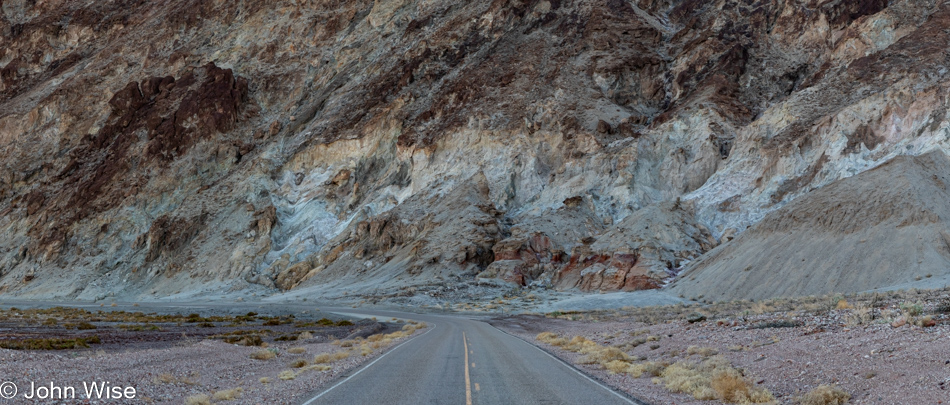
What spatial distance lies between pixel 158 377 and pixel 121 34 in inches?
5025

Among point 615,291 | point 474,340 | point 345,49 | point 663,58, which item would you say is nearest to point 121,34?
point 345,49

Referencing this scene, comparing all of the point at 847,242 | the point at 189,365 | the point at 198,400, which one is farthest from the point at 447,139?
the point at 198,400

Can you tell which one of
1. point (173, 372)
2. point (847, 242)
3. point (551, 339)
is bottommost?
point (847, 242)

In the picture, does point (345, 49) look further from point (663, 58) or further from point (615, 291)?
point (615, 291)

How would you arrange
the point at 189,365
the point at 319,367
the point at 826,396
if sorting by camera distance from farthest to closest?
the point at 319,367 < the point at 189,365 < the point at 826,396

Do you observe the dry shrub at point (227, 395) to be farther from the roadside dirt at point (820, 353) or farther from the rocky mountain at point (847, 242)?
the rocky mountain at point (847, 242)

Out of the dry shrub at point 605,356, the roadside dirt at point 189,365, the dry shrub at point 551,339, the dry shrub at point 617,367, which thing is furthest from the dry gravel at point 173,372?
the dry shrub at point 551,339

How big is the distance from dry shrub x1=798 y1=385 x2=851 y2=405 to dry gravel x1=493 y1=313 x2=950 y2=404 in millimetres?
145

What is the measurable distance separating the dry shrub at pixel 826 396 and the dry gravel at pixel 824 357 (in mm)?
145

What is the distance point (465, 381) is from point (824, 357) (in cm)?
713

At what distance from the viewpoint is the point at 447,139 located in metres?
74.2

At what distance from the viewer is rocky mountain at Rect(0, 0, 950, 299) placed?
55062mm

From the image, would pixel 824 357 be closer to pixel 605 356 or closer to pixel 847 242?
pixel 605 356

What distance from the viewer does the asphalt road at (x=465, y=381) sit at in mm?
11266
